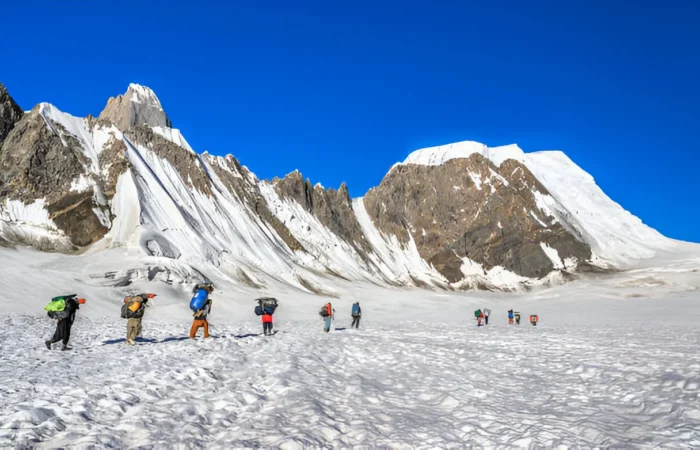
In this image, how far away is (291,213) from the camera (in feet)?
360

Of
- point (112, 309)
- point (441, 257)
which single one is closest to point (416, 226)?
point (441, 257)

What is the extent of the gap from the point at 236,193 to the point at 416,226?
59257 millimetres

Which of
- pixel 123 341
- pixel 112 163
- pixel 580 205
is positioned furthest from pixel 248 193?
pixel 580 205

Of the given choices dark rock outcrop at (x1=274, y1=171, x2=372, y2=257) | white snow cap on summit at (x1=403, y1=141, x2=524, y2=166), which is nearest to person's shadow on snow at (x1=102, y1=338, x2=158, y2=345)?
dark rock outcrop at (x1=274, y1=171, x2=372, y2=257)

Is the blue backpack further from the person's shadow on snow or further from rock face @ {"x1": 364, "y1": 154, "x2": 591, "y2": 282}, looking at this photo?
rock face @ {"x1": 364, "y1": 154, "x2": 591, "y2": 282}

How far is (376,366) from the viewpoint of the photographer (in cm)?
1338

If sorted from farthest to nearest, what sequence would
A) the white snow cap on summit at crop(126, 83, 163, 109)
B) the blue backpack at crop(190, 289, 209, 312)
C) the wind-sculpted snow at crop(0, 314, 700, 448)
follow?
1. the white snow cap on summit at crop(126, 83, 163, 109)
2. the blue backpack at crop(190, 289, 209, 312)
3. the wind-sculpted snow at crop(0, 314, 700, 448)

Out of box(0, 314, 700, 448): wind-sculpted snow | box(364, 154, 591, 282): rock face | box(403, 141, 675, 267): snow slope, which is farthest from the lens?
box(403, 141, 675, 267): snow slope

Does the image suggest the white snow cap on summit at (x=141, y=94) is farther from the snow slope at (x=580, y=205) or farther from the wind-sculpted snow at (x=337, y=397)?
the wind-sculpted snow at (x=337, y=397)

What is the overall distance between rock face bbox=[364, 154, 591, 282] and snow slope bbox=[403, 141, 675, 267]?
531cm

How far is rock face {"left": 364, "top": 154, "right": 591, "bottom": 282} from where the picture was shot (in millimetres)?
129500

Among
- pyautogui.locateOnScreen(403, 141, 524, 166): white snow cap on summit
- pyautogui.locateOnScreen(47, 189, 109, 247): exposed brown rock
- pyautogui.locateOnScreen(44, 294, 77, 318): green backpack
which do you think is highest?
pyautogui.locateOnScreen(403, 141, 524, 166): white snow cap on summit

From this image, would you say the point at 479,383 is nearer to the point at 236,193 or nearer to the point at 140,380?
the point at 140,380

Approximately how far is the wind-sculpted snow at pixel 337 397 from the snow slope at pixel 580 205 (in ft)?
425
